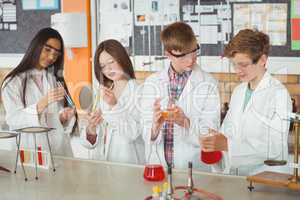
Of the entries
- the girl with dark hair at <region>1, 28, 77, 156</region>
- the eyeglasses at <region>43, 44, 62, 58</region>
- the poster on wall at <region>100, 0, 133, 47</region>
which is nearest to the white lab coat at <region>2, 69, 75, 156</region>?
the girl with dark hair at <region>1, 28, 77, 156</region>

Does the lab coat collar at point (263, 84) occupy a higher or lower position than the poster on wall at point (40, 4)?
lower

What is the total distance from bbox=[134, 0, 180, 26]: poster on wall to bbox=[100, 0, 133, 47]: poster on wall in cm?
6

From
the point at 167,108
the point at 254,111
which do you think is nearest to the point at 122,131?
the point at 167,108

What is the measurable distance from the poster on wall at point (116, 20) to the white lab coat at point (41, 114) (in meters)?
0.47

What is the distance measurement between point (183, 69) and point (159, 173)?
607 millimetres

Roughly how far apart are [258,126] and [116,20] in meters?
1.00

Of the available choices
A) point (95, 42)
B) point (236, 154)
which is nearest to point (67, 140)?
point (95, 42)

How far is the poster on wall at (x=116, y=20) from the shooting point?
9.91 feet

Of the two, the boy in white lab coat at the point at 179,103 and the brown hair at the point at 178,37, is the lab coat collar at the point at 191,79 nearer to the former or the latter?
the boy in white lab coat at the point at 179,103

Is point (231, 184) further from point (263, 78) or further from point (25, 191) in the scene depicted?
point (25, 191)

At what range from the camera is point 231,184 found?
2549mm

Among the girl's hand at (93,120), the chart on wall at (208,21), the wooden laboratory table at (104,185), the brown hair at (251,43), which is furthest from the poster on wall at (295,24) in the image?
the girl's hand at (93,120)

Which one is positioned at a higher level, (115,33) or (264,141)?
(115,33)

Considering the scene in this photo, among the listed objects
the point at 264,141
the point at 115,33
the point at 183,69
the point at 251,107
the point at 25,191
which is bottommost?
the point at 25,191
